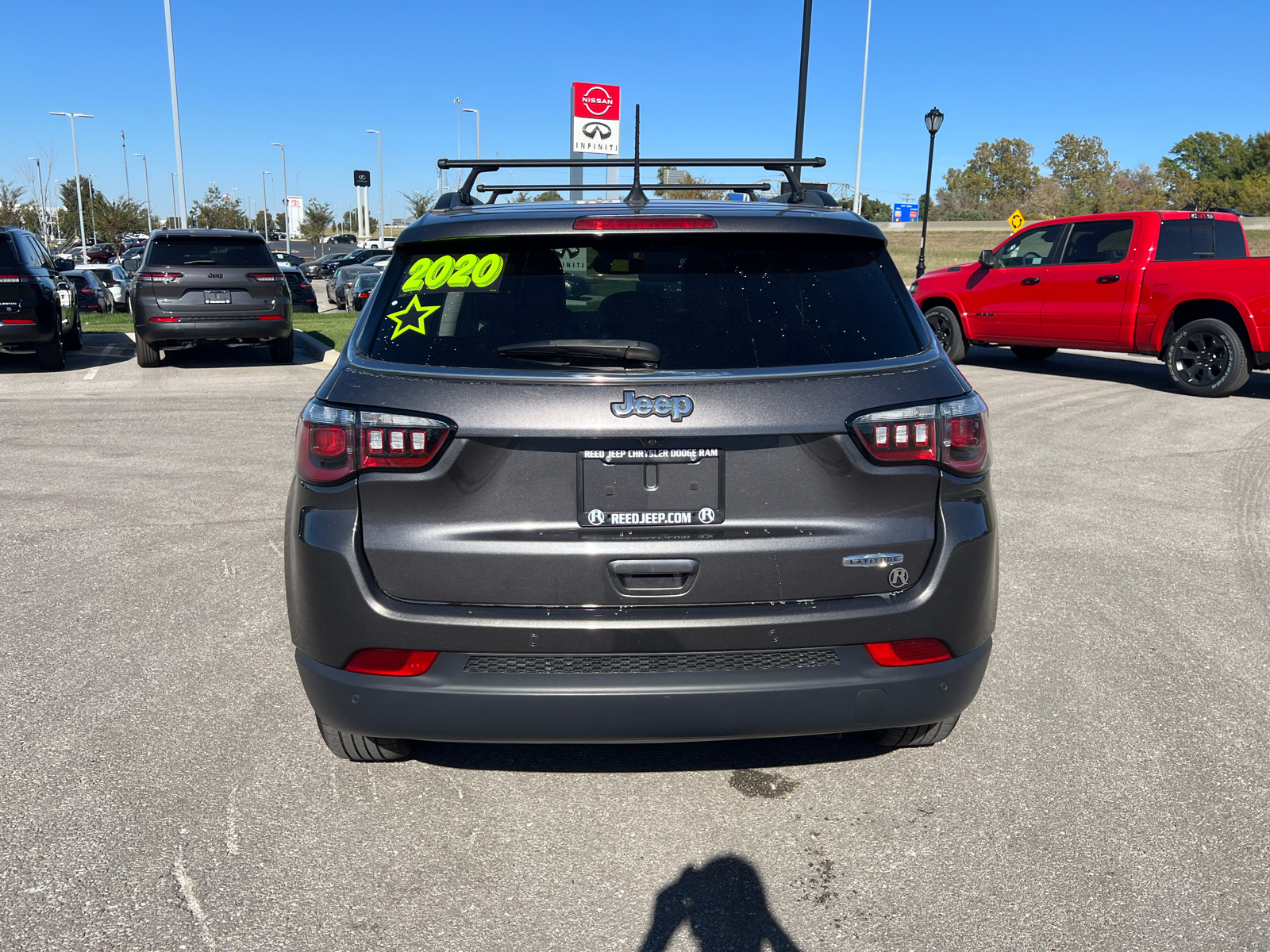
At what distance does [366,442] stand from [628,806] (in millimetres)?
1390

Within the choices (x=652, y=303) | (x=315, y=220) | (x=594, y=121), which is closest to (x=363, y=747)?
(x=652, y=303)

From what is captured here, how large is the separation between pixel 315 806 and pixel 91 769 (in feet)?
2.71

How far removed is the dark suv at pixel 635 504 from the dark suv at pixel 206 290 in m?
12.2

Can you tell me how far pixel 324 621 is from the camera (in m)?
2.88

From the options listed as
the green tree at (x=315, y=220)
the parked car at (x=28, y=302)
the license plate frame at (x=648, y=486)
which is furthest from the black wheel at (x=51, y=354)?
the green tree at (x=315, y=220)

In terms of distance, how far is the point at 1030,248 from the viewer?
14.4m

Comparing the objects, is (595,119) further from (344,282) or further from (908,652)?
(908,652)

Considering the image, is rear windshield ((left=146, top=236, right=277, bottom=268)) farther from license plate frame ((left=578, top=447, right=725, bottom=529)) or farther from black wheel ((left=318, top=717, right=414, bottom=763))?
license plate frame ((left=578, top=447, right=725, bottom=529))

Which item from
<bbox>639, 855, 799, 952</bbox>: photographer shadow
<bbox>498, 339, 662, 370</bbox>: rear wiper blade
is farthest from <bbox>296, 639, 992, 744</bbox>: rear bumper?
<bbox>498, 339, 662, 370</bbox>: rear wiper blade

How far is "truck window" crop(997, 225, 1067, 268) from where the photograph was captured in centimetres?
1412

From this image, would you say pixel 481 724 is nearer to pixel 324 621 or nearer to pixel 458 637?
pixel 458 637

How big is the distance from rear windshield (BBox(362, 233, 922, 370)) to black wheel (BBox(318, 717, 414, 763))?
1.24 m

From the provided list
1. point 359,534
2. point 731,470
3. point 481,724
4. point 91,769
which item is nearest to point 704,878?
point 481,724

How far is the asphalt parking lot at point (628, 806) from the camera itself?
272 cm
